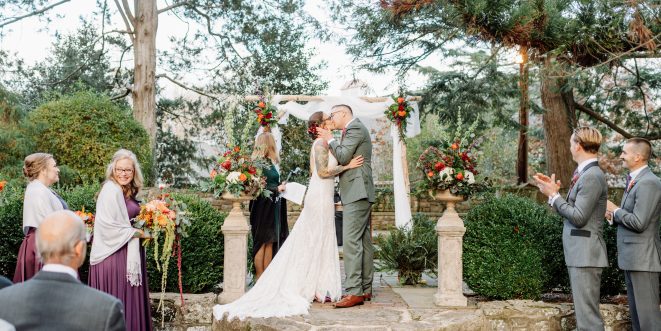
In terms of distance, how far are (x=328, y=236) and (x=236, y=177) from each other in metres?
1.09

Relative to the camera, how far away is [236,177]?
227 inches

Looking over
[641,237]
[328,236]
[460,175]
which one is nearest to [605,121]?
[460,175]

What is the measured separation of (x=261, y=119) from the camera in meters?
7.30

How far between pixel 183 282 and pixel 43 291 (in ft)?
13.6

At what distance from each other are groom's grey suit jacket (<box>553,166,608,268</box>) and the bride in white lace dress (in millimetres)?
1978

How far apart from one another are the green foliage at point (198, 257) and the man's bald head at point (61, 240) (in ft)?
12.6

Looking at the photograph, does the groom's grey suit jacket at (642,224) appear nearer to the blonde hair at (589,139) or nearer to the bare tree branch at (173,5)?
the blonde hair at (589,139)

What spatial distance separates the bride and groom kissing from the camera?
566 centimetres

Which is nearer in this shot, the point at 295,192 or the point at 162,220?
the point at 162,220

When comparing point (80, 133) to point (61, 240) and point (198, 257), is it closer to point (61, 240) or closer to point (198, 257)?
point (198, 257)

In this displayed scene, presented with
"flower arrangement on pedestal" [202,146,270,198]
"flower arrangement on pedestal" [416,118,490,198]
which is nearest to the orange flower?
"flower arrangement on pedestal" [202,146,270,198]

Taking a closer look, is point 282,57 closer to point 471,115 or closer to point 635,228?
point 471,115

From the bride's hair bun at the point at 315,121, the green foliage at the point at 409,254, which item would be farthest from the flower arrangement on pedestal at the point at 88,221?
the green foliage at the point at 409,254

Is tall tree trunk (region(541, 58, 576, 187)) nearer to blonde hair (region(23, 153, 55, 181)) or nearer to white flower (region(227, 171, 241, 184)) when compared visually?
white flower (region(227, 171, 241, 184))
